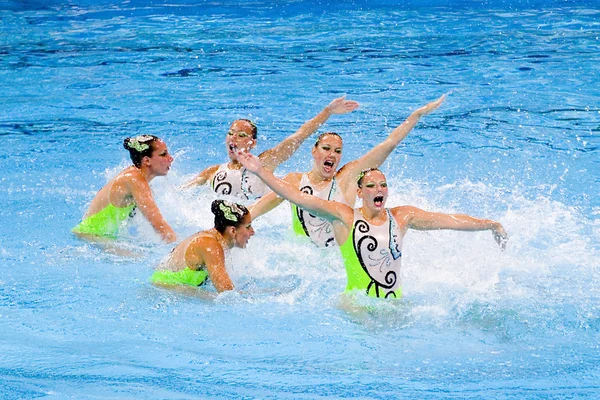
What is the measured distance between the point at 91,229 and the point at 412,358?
2934 millimetres

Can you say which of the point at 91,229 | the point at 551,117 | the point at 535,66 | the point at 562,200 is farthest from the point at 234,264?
the point at 535,66

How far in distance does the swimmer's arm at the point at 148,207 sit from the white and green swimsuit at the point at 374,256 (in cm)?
154

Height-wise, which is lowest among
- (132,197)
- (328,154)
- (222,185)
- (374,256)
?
(374,256)

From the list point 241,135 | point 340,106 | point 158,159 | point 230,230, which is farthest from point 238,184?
point 230,230

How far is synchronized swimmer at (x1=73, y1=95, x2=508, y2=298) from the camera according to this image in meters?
5.55

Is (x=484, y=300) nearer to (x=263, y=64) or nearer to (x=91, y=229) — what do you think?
(x=91, y=229)

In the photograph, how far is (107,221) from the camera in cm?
689

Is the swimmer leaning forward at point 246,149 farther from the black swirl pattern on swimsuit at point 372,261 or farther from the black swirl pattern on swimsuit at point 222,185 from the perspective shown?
the black swirl pattern on swimsuit at point 372,261

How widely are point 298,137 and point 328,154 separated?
0.86 m

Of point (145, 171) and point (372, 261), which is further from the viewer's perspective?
point (145, 171)

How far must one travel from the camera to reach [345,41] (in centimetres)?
1229

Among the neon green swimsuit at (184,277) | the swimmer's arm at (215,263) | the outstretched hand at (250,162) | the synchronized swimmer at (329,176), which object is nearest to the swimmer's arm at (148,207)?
the synchronized swimmer at (329,176)

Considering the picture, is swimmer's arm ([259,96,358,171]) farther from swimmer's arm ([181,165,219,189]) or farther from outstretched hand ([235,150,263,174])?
outstretched hand ([235,150,263,174])

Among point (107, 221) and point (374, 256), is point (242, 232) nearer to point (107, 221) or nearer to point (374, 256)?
point (374, 256)
